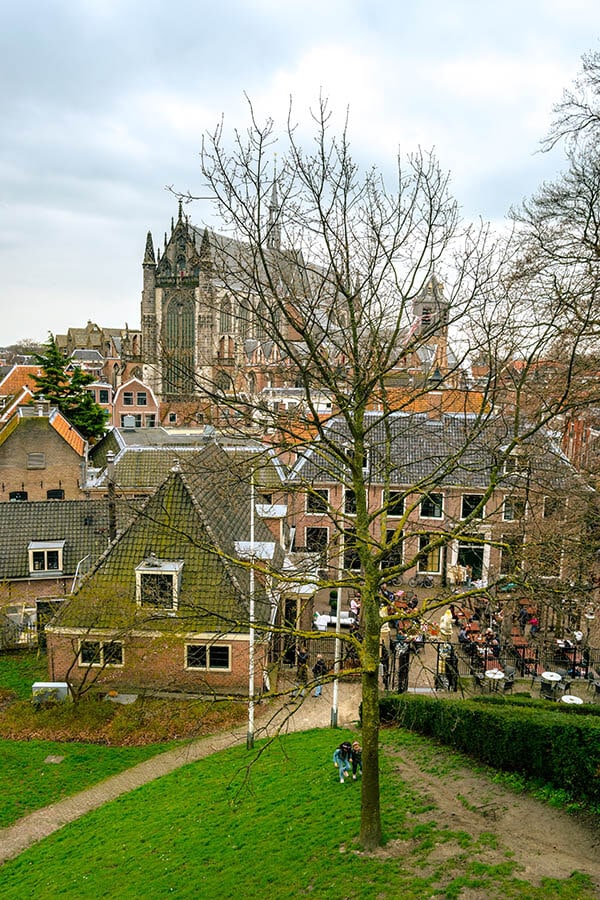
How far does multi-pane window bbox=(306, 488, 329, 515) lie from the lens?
10.5 m

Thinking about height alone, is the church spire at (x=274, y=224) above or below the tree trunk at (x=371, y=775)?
above

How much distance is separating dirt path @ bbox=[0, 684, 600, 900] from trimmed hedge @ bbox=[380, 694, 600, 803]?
62cm

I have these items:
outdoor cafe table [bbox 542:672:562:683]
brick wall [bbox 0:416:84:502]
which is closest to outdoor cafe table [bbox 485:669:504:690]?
outdoor cafe table [bbox 542:672:562:683]

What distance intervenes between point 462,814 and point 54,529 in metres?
20.9

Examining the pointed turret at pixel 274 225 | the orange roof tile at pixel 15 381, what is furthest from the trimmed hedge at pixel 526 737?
the orange roof tile at pixel 15 381

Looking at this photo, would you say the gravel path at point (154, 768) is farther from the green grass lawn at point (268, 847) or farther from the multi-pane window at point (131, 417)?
the multi-pane window at point (131, 417)

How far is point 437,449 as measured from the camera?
3080 centimetres

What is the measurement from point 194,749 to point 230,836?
5607mm

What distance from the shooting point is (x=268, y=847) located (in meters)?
11.0

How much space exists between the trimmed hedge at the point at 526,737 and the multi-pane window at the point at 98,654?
946 cm

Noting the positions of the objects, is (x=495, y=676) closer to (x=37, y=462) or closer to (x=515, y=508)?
(x=515, y=508)

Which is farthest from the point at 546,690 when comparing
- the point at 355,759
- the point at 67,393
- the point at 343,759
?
the point at 67,393

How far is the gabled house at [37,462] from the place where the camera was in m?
34.1

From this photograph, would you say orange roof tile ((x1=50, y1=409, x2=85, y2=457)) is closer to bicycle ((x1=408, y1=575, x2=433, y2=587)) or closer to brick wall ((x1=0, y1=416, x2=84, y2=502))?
brick wall ((x1=0, y1=416, x2=84, y2=502))
